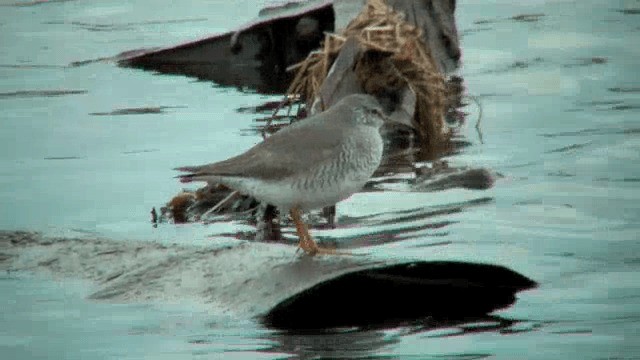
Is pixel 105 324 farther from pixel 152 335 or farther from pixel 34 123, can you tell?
pixel 34 123

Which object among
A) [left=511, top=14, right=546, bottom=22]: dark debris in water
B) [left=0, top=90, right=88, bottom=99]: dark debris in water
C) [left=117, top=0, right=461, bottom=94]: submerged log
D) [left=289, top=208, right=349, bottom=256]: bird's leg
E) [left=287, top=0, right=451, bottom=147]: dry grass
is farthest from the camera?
[left=511, top=14, right=546, bottom=22]: dark debris in water

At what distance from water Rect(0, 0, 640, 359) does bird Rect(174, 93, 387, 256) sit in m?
0.72

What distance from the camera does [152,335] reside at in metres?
7.27

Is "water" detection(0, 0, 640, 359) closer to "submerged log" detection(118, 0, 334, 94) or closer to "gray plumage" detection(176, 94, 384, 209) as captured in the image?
"submerged log" detection(118, 0, 334, 94)

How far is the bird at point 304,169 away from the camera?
7.70 metres

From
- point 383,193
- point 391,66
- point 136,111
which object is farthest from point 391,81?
point 136,111

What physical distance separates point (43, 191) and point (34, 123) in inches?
93.0

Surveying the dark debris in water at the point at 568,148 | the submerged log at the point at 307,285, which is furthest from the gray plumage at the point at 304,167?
the dark debris in water at the point at 568,148

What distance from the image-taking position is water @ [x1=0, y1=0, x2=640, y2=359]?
7172 mm

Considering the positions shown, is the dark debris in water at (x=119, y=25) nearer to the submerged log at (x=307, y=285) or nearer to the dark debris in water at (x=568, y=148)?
the dark debris in water at (x=568, y=148)

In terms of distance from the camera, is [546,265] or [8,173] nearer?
[546,265]

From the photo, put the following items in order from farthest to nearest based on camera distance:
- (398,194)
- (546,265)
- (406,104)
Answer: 1. (406,104)
2. (398,194)
3. (546,265)

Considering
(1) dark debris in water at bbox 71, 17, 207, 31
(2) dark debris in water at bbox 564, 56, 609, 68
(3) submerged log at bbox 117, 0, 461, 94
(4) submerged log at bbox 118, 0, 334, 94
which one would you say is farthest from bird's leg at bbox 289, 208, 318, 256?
(1) dark debris in water at bbox 71, 17, 207, 31

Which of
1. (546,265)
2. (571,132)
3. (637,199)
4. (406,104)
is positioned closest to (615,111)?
(571,132)
